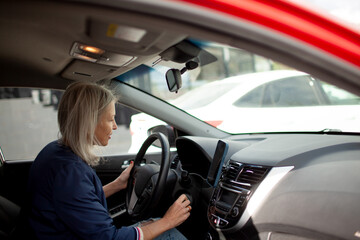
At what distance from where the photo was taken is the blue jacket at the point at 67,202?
143 cm

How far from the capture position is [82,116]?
1597mm

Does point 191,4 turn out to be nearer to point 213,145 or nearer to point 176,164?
point 213,145

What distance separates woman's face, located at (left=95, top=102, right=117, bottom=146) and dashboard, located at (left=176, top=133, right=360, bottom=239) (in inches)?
30.3

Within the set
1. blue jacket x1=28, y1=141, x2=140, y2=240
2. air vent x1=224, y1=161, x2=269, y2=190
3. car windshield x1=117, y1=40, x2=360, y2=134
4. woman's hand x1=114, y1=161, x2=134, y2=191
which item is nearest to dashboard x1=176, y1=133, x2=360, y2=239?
air vent x1=224, y1=161, x2=269, y2=190

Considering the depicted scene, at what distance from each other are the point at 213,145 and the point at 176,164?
0.34 m

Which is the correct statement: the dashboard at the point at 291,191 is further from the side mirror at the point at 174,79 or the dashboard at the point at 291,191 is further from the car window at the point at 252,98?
the car window at the point at 252,98

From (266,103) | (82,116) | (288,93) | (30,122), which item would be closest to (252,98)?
(266,103)

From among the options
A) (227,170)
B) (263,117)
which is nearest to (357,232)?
(227,170)

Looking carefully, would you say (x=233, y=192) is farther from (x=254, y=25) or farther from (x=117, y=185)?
(x=254, y=25)

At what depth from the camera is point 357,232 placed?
1.42 metres

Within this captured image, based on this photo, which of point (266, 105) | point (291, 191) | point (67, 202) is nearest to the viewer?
point (67, 202)

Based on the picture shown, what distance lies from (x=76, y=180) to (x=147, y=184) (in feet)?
2.38

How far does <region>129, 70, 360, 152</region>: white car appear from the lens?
3422 mm

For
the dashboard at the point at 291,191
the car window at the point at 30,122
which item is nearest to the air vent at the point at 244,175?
the dashboard at the point at 291,191
